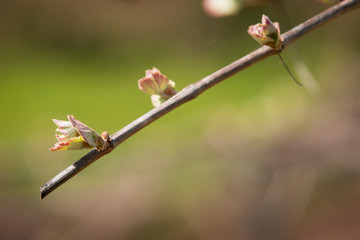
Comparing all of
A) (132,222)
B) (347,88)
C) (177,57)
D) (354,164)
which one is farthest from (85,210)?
(177,57)

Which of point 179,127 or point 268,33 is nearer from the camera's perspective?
point 268,33

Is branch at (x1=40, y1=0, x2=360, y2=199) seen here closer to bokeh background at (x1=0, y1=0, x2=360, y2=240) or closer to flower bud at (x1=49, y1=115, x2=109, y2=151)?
flower bud at (x1=49, y1=115, x2=109, y2=151)

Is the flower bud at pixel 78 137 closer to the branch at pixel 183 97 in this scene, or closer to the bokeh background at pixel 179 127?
the branch at pixel 183 97

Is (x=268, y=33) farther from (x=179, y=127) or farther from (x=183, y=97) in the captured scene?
(x=179, y=127)

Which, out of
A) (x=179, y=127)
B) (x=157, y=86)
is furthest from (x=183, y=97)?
(x=179, y=127)

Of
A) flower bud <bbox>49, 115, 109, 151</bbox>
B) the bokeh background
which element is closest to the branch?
flower bud <bbox>49, 115, 109, 151</bbox>

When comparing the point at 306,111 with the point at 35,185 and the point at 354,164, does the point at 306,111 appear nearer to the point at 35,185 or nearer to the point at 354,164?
the point at 354,164
